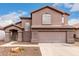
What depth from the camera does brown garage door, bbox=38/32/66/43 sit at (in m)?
4.76

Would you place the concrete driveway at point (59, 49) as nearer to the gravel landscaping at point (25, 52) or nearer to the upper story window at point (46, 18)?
the gravel landscaping at point (25, 52)

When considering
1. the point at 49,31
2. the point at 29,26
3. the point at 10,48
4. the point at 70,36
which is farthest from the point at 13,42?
the point at 70,36

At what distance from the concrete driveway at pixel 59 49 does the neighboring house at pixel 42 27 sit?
82mm

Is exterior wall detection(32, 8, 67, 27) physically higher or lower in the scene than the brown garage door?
higher

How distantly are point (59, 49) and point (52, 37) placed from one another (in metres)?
0.28

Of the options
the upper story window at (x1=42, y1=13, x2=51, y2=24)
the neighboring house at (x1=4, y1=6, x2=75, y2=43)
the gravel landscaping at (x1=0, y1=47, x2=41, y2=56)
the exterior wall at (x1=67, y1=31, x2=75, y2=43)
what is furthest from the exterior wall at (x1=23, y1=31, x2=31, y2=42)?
the exterior wall at (x1=67, y1=31, x2=75, y2=43)

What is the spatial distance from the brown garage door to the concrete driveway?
3.3 inches

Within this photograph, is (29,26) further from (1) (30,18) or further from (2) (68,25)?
(2) (68,25)

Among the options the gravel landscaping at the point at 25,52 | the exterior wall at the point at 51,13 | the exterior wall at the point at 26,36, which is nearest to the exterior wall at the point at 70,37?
the exterior wall at the point at 51,13

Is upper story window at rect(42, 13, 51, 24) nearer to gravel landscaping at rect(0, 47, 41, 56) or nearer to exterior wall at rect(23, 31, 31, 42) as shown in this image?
exterior wall at rect(23, 31, 31, 42)

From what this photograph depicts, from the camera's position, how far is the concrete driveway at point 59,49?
4609 millimetres

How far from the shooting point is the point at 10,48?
4629mm

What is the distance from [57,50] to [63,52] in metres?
0.12

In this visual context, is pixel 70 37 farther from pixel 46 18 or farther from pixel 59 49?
pixel 46 18
